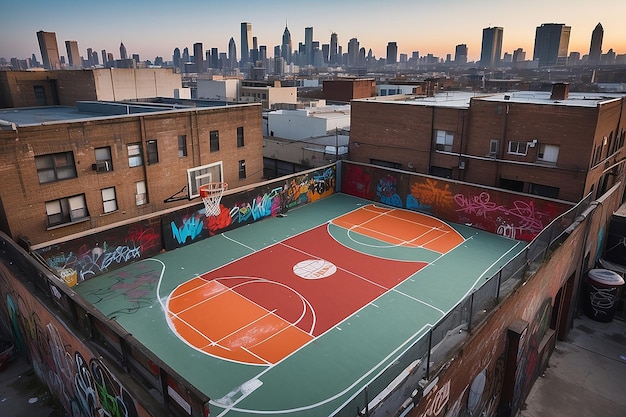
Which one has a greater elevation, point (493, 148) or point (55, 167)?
point (55, 167)

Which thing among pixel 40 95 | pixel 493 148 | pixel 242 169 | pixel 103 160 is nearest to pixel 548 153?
pixel 493 148

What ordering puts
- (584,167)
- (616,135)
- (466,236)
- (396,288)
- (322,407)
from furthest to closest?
(616,135) < (466,236) < (584,167) < (396,288) < (322,407)

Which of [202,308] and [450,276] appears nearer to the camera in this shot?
[202,308]

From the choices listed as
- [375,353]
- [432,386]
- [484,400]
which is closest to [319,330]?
[375,353]

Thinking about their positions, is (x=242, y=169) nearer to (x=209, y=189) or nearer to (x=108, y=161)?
(x=209, y=189)

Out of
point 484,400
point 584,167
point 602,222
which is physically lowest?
point 484,400

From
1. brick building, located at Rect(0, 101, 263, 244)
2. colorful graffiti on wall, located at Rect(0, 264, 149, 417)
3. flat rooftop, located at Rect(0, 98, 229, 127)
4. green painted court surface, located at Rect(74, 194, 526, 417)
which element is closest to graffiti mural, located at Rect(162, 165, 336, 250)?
green painted court surface, located at Rect(74, 194, 526, 417)

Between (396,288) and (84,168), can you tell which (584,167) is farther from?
(84,168)
